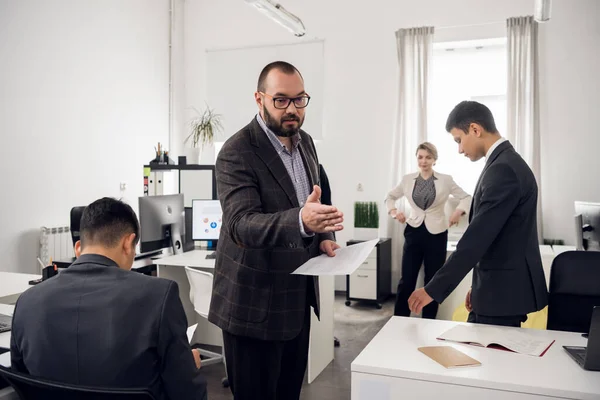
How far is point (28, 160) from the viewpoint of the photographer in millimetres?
5176

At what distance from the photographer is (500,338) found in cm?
190

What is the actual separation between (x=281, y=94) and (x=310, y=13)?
568 centimetres

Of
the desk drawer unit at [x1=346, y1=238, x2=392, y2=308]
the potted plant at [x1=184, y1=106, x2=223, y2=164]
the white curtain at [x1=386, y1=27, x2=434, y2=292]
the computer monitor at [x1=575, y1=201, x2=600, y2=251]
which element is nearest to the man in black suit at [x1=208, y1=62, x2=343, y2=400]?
the computer monitor at [x1=575, y1=201, x2=600, y2=251]

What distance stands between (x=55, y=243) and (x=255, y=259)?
175 inches

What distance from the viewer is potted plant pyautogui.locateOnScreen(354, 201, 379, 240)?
647 cm

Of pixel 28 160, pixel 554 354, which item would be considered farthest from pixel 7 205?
pixel 554 354

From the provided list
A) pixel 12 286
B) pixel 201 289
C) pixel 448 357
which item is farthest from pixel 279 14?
pixel 448 357

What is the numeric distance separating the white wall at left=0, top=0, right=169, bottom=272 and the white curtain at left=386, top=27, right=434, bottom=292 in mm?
3254

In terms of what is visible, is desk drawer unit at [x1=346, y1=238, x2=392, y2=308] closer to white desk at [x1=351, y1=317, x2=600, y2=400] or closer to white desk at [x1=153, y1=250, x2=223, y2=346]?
white desk at [x1=153, y1=250, x2=223, y2=346]

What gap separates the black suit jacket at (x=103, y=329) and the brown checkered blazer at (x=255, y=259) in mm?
281

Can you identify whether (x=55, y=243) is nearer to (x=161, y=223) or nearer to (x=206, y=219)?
(x=161, y=223)

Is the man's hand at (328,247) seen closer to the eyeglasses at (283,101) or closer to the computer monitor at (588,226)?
the eyeglasses at (283,101)

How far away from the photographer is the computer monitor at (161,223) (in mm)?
4148

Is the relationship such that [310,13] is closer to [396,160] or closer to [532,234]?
[396,160]
